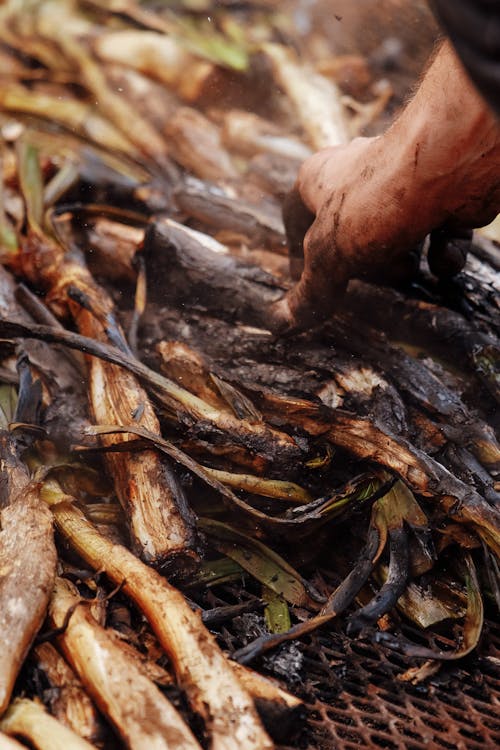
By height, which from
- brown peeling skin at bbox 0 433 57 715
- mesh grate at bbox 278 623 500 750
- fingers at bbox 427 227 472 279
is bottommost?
brown peeling skin at bbox 0 433 57 715

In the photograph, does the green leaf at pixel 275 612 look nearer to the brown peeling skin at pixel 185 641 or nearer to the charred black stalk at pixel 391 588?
the charred black stalk at pixel 391 588

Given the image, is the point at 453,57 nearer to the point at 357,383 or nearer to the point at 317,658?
the point at 357,383

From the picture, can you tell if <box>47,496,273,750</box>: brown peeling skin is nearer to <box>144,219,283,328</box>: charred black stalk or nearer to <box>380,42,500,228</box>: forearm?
<box>144,219,283,328</box>: charred black stalk

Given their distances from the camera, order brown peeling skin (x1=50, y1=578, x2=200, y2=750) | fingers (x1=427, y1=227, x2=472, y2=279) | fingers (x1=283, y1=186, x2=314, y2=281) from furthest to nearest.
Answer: fingers (x1=283, y1=186, x2=314, y2=281)
fingers (x1=427, y1=227, x2=472, y2=279)
brown peeling skin (x1=50, y1=578, x2=200, y2=750)

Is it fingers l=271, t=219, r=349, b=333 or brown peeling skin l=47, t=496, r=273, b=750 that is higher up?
fingers l=271, t=219, r=349, b=333

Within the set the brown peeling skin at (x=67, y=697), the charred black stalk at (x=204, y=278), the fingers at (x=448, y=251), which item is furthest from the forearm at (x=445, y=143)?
the brown peeling skin at (x=67, y=697)

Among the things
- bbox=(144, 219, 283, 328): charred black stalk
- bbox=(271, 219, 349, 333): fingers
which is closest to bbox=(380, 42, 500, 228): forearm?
bbox=(271, 219, 349, 333): fingers

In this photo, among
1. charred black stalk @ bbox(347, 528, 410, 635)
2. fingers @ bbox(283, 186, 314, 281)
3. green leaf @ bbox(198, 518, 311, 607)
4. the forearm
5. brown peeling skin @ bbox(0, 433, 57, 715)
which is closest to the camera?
brown peeling skin @ bbox(0, 433, 57, 715)
